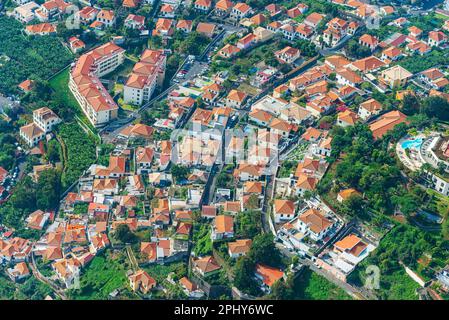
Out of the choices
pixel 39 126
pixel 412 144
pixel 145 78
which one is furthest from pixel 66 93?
pixel 412 144

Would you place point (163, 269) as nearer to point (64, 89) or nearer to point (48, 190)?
point (48, 190)

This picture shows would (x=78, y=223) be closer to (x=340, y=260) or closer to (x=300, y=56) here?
(x=340, y=260)

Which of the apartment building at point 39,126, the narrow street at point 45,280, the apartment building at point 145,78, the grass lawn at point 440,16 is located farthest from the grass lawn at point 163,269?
the grass lawn at point 440,16

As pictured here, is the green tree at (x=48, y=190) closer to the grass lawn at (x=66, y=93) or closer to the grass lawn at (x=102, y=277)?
the grass lawn at (x=66, y=93)

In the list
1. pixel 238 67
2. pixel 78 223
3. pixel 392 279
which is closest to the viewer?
pixel 392 279

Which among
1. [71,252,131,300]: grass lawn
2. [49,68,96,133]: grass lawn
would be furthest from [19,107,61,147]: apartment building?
[71,252,131,300]: grass lawn

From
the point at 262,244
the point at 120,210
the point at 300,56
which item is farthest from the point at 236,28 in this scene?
the point at 262,244
